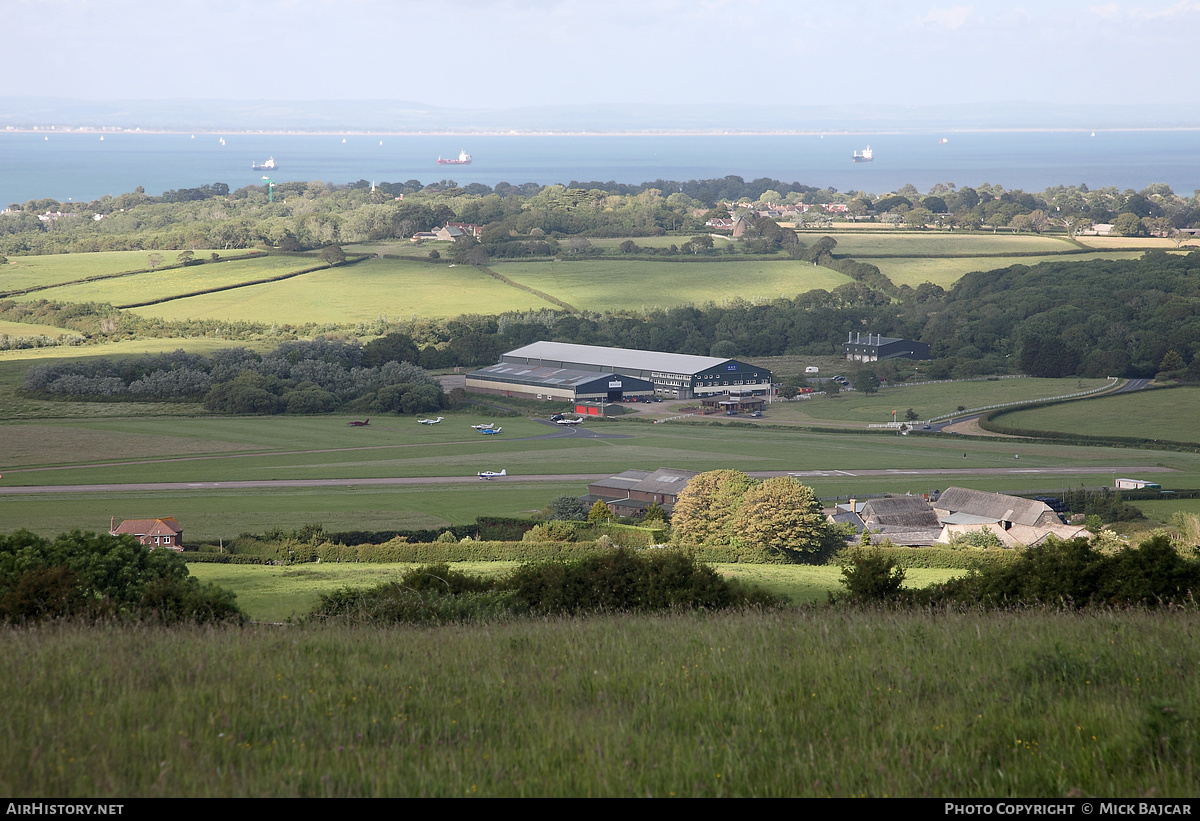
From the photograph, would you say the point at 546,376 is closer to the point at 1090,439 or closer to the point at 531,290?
the point at 531,290

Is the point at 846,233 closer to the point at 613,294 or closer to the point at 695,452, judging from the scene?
the point at 613,294

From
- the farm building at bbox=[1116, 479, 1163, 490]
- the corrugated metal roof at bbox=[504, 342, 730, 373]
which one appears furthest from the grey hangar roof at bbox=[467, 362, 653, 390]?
the farm building at bbox=[1116, 479, 1163, 490]

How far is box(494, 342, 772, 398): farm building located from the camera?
256 ft

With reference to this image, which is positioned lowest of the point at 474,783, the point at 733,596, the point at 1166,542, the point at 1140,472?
the point at 1140,472

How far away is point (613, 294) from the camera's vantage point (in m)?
113

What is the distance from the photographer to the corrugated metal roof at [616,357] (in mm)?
79944

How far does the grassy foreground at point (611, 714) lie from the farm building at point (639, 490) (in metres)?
32.2

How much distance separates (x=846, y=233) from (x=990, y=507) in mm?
114218

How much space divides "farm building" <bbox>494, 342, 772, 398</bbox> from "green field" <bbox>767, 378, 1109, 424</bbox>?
4.78 meters

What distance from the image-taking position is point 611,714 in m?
6.40

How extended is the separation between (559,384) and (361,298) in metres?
37.8

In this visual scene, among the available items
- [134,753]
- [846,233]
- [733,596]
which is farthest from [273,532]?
[846,233]

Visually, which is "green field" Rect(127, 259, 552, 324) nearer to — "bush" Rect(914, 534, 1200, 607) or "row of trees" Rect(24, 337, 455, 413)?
"row of trees" Rect(24, 337, 455, 413)

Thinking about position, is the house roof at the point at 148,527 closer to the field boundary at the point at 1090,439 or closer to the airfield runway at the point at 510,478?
the airfield runway at the point at 510,478
